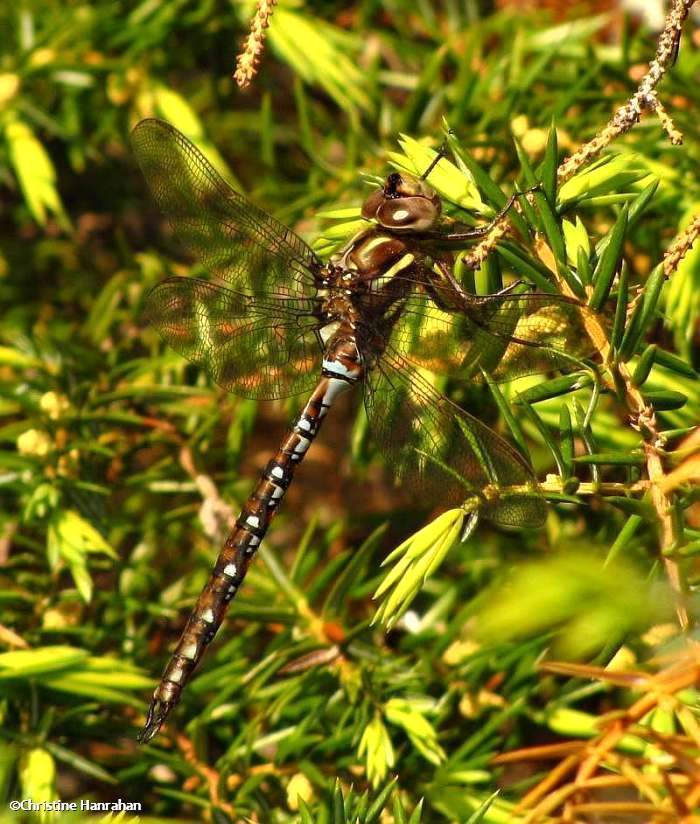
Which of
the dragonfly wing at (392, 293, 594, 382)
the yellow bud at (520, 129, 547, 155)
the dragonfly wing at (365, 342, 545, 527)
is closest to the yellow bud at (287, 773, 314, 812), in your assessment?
the dragonfly wing at (365, 342, 545, 527)

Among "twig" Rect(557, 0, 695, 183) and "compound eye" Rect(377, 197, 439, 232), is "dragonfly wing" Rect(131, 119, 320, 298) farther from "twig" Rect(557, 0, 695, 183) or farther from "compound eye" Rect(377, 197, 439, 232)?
"twig" Rect(557, 0, 695, 183)

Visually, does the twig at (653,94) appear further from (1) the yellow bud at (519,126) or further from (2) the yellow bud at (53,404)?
(2) the yellow bud at (53,404)

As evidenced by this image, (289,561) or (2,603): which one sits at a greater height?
(2,603)

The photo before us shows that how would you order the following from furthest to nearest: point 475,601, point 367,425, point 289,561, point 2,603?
point 289,561 → point 367,425 → point 2,603 → point 475,601

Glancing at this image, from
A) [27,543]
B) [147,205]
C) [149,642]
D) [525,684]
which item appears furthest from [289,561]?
[147,205]

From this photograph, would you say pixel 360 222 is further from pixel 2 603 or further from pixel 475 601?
pixel 2 603

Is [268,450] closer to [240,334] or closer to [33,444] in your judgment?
[240,334]

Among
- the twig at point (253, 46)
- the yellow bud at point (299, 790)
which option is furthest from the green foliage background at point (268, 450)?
the twig at point (253, 46)

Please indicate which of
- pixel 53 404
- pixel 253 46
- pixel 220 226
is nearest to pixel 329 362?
pixel 220 226
